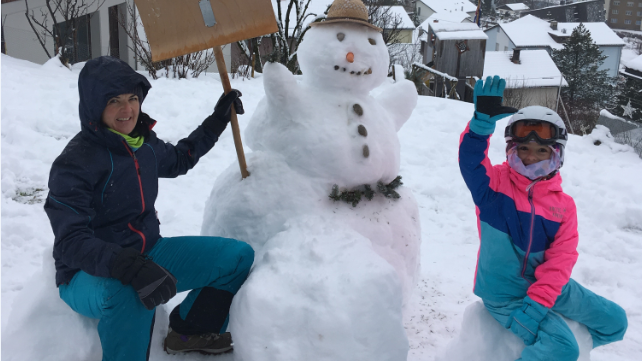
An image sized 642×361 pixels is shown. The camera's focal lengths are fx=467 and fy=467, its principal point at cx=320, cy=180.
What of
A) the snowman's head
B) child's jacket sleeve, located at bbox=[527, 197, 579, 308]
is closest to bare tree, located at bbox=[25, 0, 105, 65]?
the snowman's head

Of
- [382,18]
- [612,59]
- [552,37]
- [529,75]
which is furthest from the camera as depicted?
[612,59]

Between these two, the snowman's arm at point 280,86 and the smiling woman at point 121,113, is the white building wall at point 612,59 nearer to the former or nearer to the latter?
the snowman's arm at point 280,86

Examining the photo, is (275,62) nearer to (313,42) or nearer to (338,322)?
(313,42)

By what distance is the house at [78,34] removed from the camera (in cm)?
902

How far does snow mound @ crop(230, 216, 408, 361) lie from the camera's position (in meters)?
→ 1.85

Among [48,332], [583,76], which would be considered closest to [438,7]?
[583,76]

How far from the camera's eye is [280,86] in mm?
2258

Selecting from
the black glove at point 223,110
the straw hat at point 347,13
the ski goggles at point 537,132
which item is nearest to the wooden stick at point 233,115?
the black glove at point 223,110

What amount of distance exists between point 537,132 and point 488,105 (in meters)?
0.30

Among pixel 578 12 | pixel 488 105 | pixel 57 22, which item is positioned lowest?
pixel 488 105

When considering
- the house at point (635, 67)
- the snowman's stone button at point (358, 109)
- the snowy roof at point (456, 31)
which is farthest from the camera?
the snowy roof at point (456, 31)

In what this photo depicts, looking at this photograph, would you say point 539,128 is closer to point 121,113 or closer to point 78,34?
point 121,113

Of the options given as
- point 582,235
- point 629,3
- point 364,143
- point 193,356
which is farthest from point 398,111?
point 629,3

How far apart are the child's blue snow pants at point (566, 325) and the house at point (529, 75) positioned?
65.6ft
